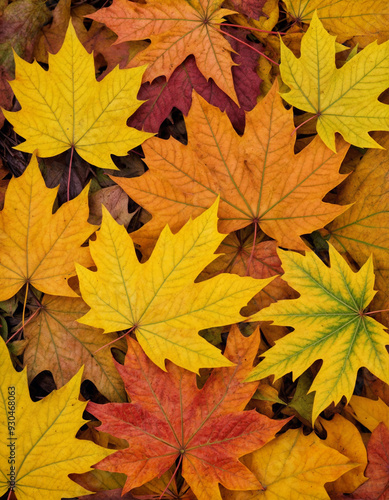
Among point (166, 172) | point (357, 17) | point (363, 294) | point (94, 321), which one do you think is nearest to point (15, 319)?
point (94, 321)

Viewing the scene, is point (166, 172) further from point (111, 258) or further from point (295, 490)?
point (295, 490)

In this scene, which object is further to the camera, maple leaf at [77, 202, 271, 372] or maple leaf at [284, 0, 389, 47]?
maple leaf at [284, 0, 389, 47]

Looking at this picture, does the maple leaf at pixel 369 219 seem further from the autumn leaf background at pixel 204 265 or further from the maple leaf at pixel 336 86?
the maple leaf at pixel 336 86

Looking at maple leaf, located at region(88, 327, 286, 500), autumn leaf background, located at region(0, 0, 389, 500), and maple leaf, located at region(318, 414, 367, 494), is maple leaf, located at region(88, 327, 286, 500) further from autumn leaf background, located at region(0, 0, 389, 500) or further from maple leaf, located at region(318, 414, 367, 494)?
maple leaf, located at region(318, 414, 367, 494)

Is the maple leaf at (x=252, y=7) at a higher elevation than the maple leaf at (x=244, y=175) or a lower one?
higher

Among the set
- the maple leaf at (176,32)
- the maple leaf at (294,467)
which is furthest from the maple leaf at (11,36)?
the maple leaf at (294,467)

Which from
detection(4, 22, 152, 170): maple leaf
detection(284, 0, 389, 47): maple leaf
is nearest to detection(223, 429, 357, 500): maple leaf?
detection(4, 22, 152, 170): maple leaf
